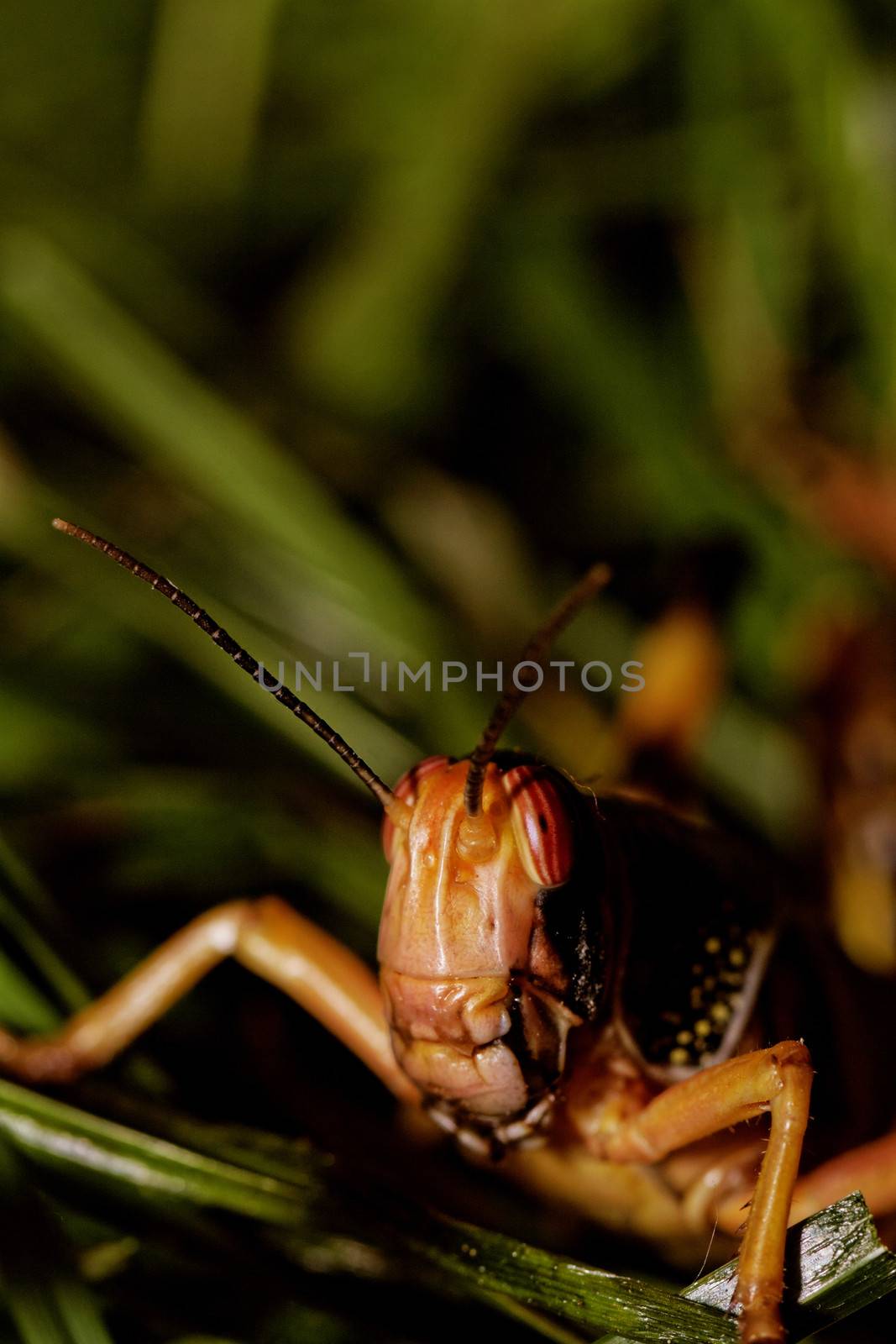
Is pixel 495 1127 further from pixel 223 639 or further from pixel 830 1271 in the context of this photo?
pixel 223 639

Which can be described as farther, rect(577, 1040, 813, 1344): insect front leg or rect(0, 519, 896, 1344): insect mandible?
rect(0, 519, 896, 1344): insect mandible

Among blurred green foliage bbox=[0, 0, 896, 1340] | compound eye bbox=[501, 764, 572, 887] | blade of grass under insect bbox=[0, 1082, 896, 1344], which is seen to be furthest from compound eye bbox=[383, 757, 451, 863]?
blurred green foliage bbox=[0, 0, 896, 1340]

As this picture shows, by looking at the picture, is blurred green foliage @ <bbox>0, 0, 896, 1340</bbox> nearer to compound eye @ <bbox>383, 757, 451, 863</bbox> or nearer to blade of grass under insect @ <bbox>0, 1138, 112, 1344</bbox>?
blade of grass under insect @ <bbox>0, 1138, 112, 1344</bbox>

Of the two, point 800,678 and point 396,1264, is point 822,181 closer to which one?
point 800,678

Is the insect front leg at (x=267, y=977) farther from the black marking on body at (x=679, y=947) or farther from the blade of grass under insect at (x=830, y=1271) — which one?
the blade of grass under insect at (x=830, y=1271)

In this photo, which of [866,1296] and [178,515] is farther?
[178,515]

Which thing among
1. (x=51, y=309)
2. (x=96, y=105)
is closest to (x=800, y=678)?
(x=51, y=309)
